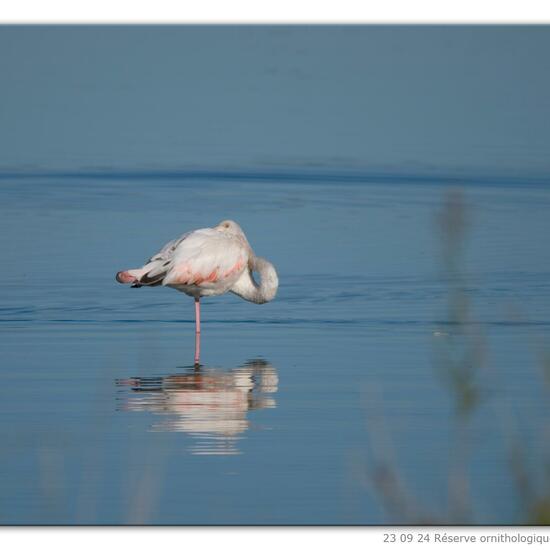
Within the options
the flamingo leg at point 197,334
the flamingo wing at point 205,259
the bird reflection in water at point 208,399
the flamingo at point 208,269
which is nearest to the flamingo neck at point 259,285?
the flamingo at point 208,269

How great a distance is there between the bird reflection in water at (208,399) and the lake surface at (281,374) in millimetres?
23

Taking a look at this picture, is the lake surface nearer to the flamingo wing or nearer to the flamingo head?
the flamingo wing

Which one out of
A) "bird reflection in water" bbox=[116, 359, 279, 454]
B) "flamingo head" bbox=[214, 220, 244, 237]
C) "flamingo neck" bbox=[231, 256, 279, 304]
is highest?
"flamingo head" bbox=[214, 220, 244, 237]

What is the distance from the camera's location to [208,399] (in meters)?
9.43

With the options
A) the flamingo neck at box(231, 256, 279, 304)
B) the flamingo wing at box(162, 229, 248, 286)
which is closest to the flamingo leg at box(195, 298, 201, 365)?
the flamingo wing at box(162, 229, 248, 286)

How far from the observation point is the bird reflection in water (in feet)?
28.0

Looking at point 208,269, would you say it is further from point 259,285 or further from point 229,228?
point 259,285

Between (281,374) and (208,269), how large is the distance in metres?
1.96

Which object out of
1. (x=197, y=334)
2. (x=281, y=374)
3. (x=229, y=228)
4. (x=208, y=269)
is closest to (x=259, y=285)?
(x=229, y=228)

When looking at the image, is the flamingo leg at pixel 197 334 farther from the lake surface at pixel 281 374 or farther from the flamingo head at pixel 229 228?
the flamingo head at pixel 229 228

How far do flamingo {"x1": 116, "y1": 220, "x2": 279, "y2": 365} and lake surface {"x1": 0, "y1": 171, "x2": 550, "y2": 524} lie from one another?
29cm

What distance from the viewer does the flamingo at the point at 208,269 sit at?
1184 centimetres

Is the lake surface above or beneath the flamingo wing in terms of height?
beneath
